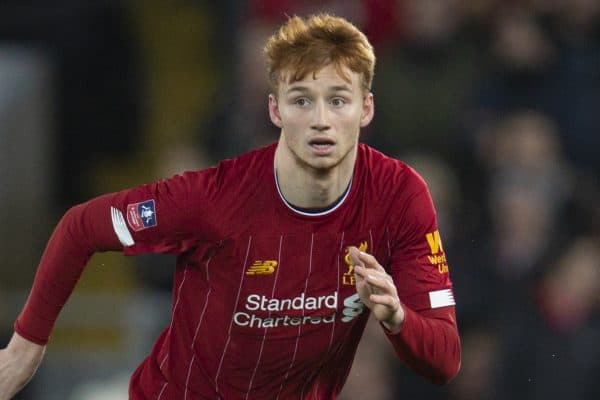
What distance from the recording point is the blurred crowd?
6.62m

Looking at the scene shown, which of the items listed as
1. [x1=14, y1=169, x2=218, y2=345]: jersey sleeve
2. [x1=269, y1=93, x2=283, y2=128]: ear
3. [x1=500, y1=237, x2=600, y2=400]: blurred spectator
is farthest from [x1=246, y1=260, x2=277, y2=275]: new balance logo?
[x1=500, y1=237, x2=600, y2=400]: blurred spectator

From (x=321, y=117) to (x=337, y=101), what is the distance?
10cm

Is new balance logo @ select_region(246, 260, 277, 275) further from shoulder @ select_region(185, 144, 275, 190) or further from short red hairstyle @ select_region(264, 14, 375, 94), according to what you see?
short red hairstyle @ select_region(264, 14, 375, 94)

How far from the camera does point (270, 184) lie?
14.1ft

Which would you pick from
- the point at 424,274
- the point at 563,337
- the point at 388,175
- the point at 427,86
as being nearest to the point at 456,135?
the point at 427,86

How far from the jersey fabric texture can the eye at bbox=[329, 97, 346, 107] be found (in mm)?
303

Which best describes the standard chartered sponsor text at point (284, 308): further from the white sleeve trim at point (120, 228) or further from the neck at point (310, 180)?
the white sleeve trim at point (120, 228)

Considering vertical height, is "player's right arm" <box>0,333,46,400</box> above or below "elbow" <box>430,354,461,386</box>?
below

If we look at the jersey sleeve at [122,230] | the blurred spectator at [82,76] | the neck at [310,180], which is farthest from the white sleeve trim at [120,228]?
the blurred spectator at [82,76]

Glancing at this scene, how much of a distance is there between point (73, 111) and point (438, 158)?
8.23ft

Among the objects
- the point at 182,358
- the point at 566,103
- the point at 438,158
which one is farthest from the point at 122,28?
the point at 182,358

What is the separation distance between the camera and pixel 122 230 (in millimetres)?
4277

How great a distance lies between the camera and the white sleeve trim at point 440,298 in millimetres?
4242

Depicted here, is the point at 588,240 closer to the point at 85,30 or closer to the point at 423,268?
the point at 423,268
